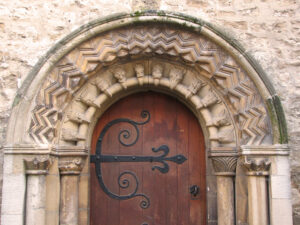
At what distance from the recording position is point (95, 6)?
3.83 meters

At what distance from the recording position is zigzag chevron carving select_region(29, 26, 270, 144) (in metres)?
3.75

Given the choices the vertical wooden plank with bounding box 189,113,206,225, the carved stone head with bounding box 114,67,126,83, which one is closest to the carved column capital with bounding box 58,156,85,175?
the carved stone head with bounding box 114,67,126,83

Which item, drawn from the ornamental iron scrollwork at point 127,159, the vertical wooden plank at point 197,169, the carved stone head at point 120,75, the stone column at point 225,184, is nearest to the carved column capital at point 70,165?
the ornamental iron scrollwork at point 127,159

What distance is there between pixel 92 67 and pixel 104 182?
1199 millimetres

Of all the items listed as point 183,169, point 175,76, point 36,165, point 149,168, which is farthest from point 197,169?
point 36,165

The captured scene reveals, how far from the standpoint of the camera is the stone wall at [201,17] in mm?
3725

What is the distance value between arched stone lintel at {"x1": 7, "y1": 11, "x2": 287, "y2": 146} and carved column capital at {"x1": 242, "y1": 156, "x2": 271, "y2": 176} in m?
0.22

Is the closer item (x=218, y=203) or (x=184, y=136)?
(x=218, y=203)

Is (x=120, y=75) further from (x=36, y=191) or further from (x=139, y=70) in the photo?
(x=36, y=191)

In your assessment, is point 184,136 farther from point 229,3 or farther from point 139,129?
point 229,3

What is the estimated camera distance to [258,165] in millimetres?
3568

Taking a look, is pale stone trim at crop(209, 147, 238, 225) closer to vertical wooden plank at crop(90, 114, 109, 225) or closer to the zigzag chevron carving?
the zigzag chevron carving

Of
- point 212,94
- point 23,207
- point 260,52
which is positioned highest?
point 260,52

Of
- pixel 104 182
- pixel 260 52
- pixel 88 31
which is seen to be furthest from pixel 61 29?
pixel 260 52
